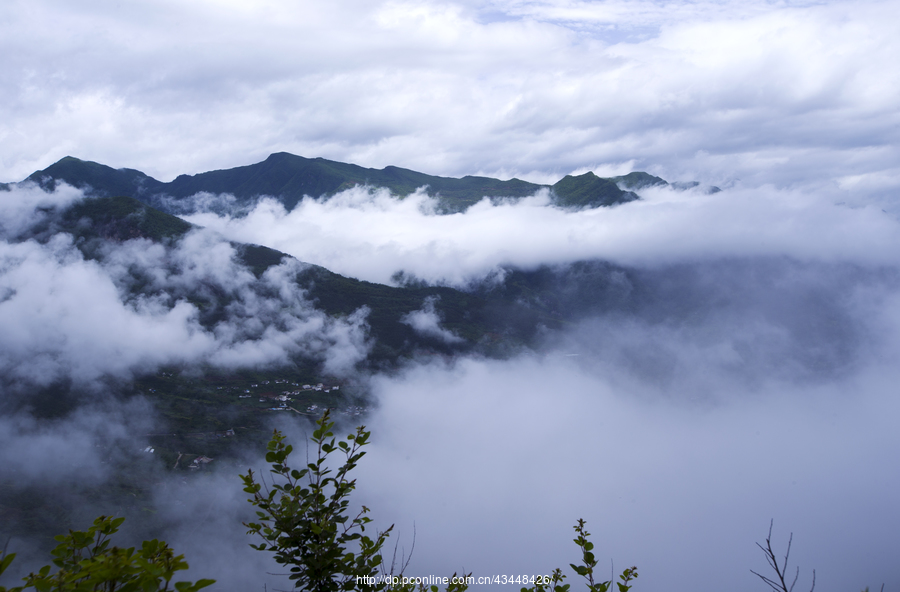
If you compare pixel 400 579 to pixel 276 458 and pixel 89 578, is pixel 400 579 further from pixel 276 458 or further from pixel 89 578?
pixel 89 578

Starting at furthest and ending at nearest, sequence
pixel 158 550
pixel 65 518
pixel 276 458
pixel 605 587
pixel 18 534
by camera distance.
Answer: pixel 65 518 → pixel 18 534 → pixel 605 587 → pixel 276 458 → pixel 158 550

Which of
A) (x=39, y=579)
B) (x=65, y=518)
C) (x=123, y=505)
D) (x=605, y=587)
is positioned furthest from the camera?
(x=123, y=505)

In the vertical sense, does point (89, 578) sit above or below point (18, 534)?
above

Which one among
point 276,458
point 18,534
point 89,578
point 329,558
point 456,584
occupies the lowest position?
A: point 18,534

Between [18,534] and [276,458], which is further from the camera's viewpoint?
[18,534]

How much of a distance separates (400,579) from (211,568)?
231277 mm

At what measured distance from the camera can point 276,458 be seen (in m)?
7.62

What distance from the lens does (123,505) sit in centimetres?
19712

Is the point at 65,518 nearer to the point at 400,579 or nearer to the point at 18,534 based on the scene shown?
the point at 18,534

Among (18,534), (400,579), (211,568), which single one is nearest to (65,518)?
(18,534)

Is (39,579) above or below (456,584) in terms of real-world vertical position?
above

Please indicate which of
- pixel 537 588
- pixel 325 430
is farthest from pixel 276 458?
pixel 537 588

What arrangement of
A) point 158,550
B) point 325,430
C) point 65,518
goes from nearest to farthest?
point 158,550, point 325,430, point 65,518

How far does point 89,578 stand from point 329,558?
156 inches
